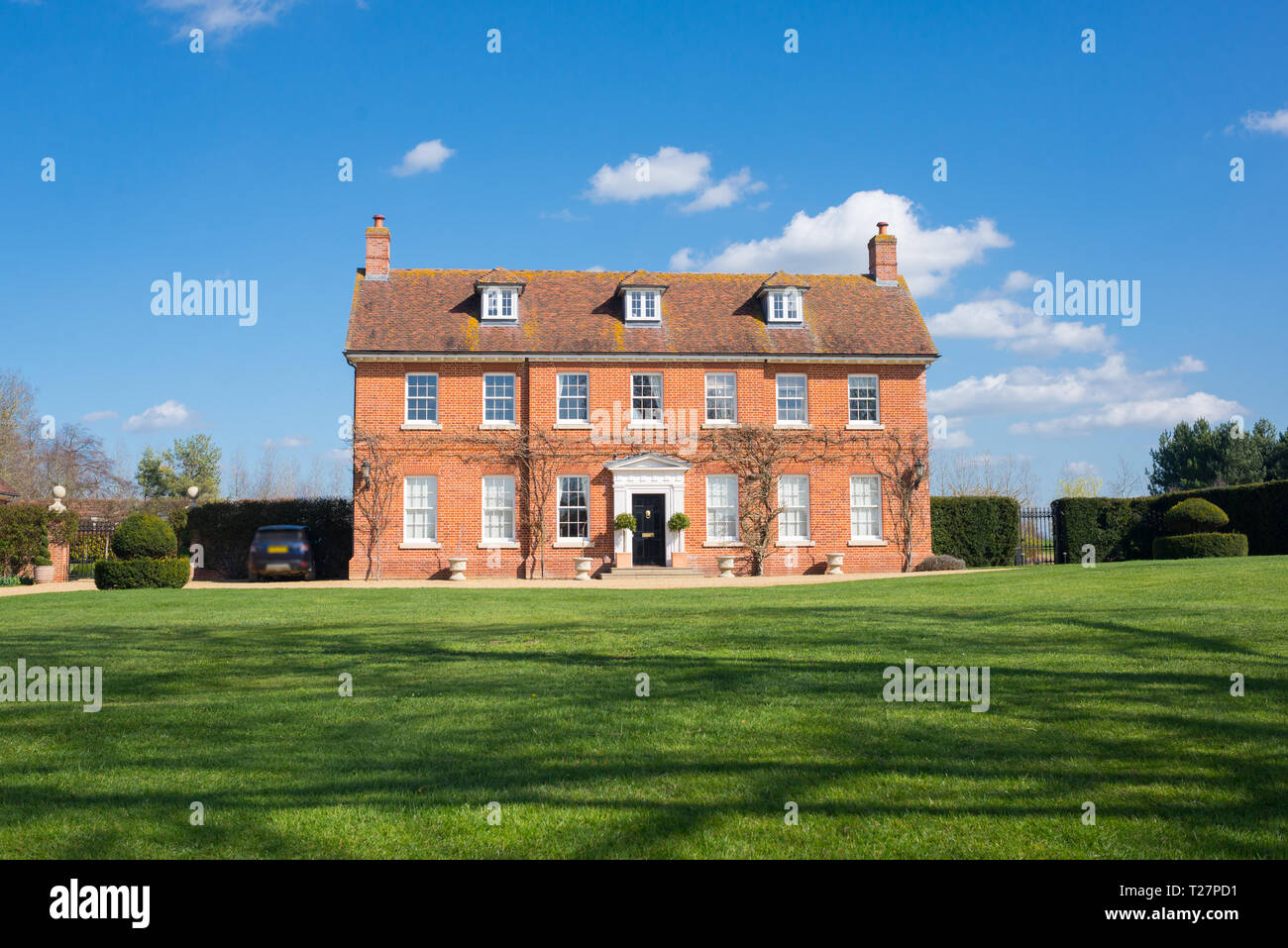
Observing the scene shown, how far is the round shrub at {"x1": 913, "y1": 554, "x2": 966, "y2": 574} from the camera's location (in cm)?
2769

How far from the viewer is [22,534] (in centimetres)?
2819

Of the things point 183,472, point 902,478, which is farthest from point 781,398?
point 183,472

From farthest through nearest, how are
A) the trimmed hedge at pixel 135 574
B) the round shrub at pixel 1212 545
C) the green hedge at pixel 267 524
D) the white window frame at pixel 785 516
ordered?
the green hedge at pixel 267 524, the white window frame at pixel 785 516, the round shrub at pixel 1212 545, the trimmed hedge at pixel 135 574

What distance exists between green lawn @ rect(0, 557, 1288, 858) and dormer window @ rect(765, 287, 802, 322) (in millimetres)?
19727

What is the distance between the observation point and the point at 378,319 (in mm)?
28188

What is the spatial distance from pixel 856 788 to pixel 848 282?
29.1 meters

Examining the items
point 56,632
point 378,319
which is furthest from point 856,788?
point 378,319

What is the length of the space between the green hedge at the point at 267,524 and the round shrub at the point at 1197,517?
2631 cm

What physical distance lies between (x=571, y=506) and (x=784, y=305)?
9912 millimetres

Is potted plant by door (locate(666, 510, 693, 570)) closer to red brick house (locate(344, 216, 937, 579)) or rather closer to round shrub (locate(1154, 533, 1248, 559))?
red brick house (locate(344, 216, 937, 579))

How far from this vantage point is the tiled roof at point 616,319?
91.9 ft

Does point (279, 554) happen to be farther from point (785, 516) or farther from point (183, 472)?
point (183, 472)

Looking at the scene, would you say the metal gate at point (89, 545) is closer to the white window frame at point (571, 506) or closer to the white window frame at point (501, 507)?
the white window frame at point (501, 507)

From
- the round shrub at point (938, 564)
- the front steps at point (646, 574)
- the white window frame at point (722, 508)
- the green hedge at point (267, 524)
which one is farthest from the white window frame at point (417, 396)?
the round shrub at point (938, 564)
